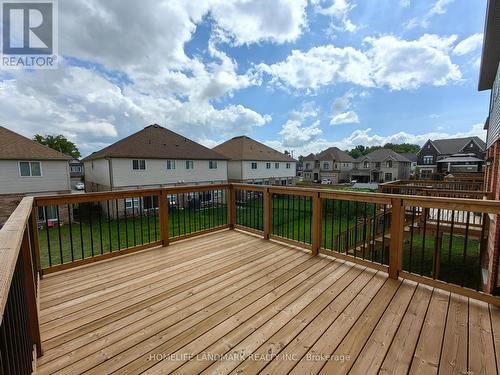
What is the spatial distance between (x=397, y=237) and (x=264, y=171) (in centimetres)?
2350

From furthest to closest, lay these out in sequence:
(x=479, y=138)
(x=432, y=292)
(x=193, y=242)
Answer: (x=479, y=138) < (x=193, y=242) < (x=432, y=292)

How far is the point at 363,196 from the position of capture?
2.99 m

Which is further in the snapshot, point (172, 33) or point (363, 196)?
point (172, 33)

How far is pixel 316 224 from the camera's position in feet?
11.7

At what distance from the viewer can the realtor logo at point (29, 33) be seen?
551 cm

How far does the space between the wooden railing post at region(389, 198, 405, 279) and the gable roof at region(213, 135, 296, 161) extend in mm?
21233

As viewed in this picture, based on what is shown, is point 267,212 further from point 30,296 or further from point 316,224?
point 30,296

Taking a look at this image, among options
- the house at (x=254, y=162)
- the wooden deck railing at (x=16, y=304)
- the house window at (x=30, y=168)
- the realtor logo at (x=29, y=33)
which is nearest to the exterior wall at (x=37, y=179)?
the house window at (x=30, y=168)

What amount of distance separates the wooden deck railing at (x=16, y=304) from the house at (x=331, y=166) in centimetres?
4193

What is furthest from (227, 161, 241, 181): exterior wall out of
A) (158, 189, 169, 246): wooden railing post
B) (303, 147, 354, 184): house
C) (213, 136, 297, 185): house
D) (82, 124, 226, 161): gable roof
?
(303, 147, 354, 184): house

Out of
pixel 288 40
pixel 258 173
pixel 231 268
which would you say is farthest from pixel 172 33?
pixel 258 173

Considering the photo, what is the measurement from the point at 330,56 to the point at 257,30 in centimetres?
358

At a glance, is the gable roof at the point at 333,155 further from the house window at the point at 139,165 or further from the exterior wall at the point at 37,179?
the exterior wall at the point at 37,179

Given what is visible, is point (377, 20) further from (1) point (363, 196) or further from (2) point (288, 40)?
(1) point (363, 196)
